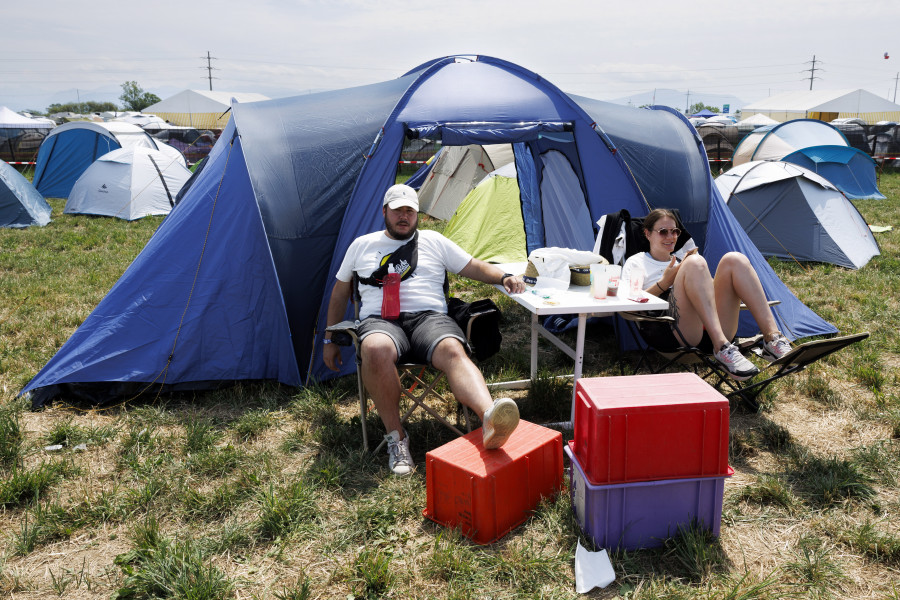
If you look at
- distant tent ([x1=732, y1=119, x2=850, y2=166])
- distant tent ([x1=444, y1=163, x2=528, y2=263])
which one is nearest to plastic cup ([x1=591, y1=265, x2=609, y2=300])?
distant tent ([x1=444, y1=163, x2=528, y2=263])

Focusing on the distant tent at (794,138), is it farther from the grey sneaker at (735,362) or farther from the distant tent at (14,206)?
the distant tent at (14,206)

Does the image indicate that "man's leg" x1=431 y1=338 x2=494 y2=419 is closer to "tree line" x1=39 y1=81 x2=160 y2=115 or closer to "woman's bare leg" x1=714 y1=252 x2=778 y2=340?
"woman's bare leg" x1=714 y1=252 x2=778 y2=340

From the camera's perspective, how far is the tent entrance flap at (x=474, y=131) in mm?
4074

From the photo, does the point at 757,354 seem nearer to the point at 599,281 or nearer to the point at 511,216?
the point at 599,281

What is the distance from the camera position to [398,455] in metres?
3.05

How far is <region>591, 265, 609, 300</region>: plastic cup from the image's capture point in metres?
3.25

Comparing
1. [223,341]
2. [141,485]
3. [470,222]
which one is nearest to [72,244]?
[470,222]

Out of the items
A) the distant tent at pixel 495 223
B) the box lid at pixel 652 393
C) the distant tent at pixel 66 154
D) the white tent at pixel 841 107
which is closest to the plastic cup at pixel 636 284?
the box lid at pixel 652 393

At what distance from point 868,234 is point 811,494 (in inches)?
223

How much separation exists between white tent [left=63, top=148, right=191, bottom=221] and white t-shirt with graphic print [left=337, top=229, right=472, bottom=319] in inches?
312

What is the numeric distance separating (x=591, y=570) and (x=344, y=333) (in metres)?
1.66

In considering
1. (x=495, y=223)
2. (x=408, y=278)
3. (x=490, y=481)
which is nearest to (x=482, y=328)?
(x=408, y=278)

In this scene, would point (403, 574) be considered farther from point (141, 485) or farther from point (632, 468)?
point (141, 485)

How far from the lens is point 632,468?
92.3 inches
